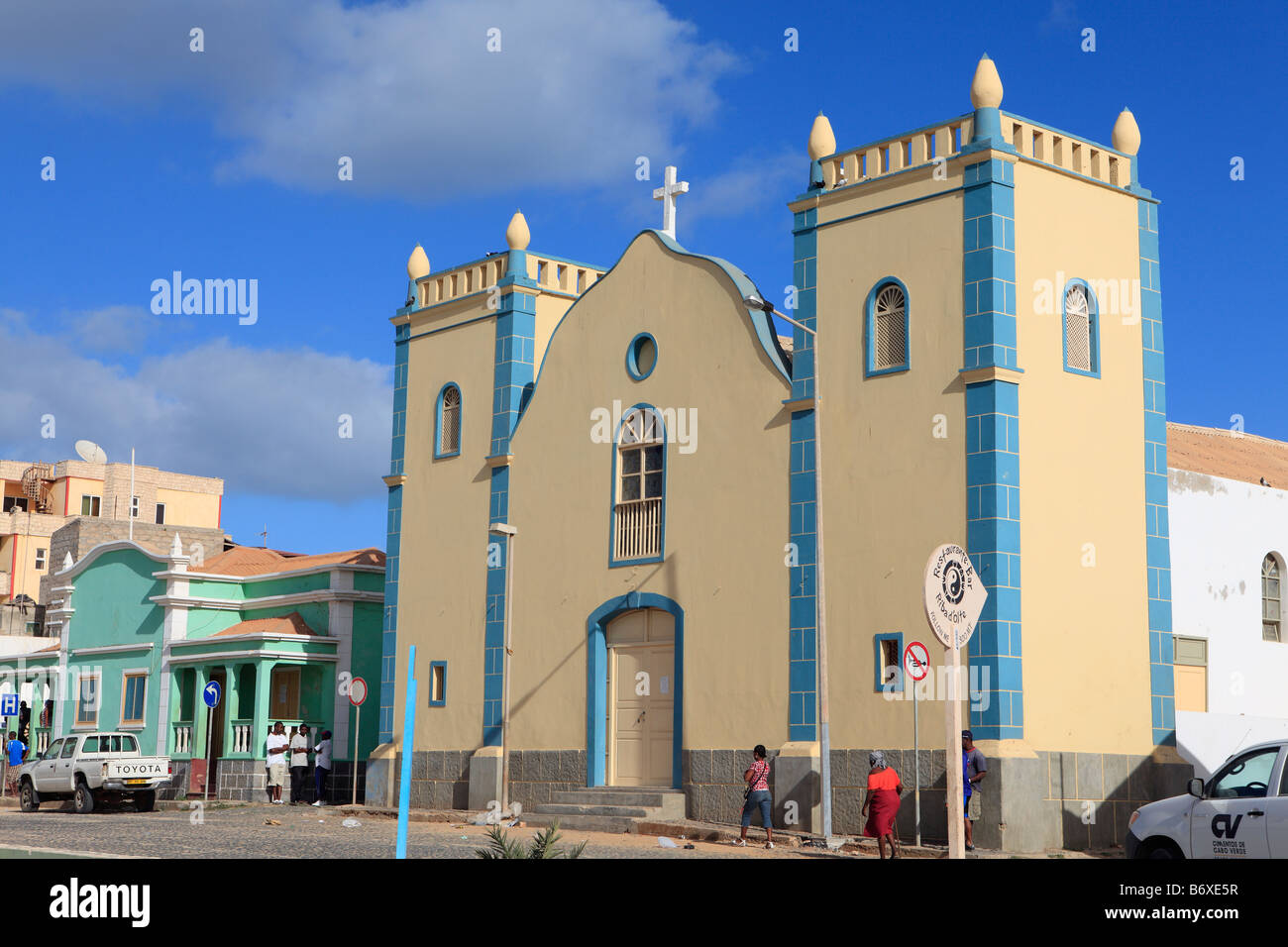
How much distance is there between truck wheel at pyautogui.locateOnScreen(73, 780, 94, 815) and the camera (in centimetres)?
3017

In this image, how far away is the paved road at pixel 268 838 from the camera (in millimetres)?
17938

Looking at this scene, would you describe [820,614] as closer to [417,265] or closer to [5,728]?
[417,265]

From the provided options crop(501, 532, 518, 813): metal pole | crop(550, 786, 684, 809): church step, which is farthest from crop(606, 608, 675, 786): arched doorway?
crop(501, 532, 518, 813): metal pole

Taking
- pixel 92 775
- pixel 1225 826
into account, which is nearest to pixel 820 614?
pixel 1225 826

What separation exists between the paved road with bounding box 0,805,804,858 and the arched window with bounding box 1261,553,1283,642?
10.1 meters

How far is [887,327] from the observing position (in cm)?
2306

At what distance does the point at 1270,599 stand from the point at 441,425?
15.7 m

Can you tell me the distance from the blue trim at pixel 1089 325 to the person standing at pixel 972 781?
589 cm

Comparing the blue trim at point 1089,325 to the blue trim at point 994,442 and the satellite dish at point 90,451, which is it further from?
the satellite dish at point 90,451
